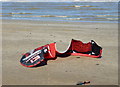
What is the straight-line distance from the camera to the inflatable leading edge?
5.17m

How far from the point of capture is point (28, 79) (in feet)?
15.0

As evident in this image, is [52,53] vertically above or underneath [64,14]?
underneath

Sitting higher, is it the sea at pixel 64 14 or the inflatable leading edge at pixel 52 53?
the sea at pixel 64 14

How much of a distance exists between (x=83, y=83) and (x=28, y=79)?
37.3 inches

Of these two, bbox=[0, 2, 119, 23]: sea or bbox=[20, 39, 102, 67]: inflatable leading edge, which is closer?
bbox=[20, 39, 102, 67]: inflatable leading edge

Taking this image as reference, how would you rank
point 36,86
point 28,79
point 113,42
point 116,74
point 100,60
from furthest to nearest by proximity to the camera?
point 113,42
point 100,60
point 116,74
point 28,79
point 36,86

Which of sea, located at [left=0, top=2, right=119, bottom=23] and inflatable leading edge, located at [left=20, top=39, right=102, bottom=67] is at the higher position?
sea, located at [left=0, top=2, right=119, bottom=23]

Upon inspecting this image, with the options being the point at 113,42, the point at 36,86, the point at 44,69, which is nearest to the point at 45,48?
the point at 44,69

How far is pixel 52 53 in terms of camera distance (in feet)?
18.1

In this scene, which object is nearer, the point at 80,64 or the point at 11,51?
the point at 80,64

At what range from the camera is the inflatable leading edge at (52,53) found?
5.17m

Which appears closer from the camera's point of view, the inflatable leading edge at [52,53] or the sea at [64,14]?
the inflatable leading edge at [52,53]

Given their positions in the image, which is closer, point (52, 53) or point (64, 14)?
point (52, 53)

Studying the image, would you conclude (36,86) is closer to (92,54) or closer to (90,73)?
(90,73)
